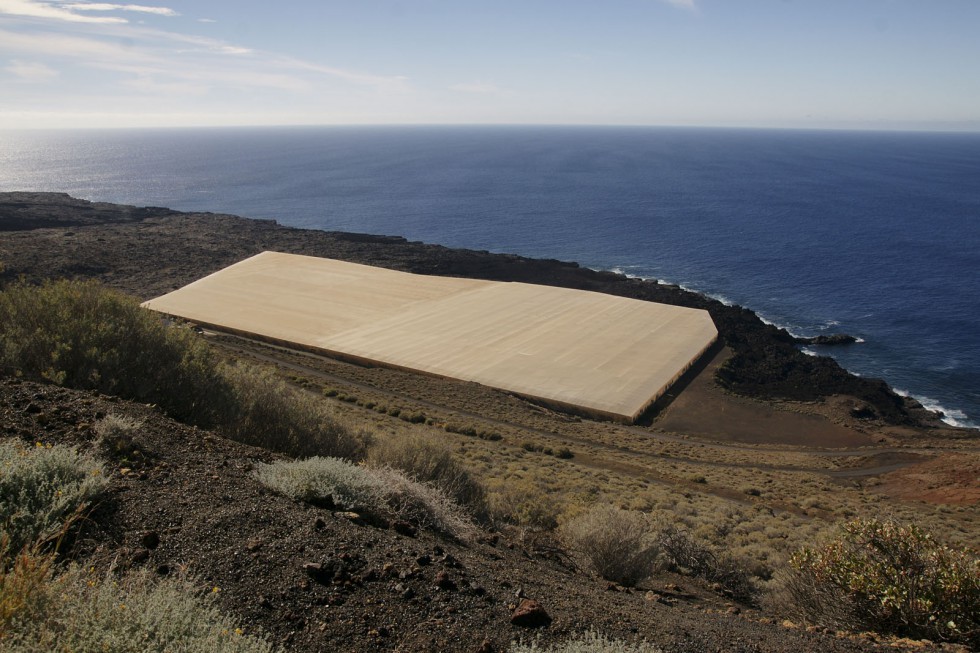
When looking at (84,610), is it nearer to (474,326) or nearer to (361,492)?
(361,492)

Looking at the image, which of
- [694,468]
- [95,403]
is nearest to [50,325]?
[95,403]

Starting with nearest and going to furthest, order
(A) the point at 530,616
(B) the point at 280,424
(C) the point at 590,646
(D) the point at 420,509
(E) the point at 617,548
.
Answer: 1. (C) the point at 590,646
2. (A) the point at 530,616
3. (D) the point at 420,509
4. (E) the point at 617,548
5. (B) the point at 280,424

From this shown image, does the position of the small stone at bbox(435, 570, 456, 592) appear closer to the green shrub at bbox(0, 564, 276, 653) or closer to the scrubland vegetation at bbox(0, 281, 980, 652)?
the scrubland vegetation at bbox(0, 281, 980, 652)

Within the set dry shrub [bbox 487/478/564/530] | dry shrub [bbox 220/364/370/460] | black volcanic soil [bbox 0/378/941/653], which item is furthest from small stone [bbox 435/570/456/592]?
dry shrub [bbox 220/364/370/460]

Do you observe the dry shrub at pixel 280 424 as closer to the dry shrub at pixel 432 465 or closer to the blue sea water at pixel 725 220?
the dry shrub at pixel 432 465

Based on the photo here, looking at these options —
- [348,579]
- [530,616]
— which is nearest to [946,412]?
[530,616]

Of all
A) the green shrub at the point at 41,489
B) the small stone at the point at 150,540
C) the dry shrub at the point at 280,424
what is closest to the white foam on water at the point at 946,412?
the dry shrub at the point at 280,424
